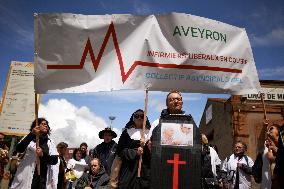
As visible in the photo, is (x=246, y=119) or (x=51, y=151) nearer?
(x=51, y=151)

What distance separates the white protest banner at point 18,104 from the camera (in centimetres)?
790

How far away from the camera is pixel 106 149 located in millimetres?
7727

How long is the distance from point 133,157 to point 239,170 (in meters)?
4.32

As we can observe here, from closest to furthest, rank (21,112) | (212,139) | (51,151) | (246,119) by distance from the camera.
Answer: (51,151) < (21,112) < (246,119) < (212,139)

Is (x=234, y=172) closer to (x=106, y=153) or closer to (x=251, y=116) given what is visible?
(x=106, y=153)

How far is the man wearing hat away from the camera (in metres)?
7.52

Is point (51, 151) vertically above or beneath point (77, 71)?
beneath

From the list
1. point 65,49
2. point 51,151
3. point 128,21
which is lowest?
point 51,151

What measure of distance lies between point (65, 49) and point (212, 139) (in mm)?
21743

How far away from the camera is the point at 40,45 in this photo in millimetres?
5008

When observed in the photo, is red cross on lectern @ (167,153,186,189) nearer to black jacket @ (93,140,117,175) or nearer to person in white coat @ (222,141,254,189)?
black jacket @ (93,140,117,175)

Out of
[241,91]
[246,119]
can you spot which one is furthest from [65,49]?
[246,119]

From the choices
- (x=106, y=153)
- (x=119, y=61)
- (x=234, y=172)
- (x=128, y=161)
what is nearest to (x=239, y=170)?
(x=234, y=172)

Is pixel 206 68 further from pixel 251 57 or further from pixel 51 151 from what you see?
pixel 51 151
